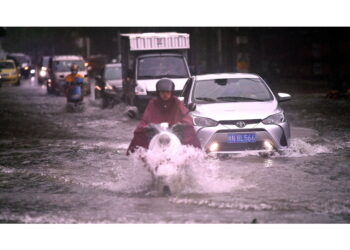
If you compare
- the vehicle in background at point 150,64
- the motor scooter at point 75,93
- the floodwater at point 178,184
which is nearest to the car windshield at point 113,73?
the motor scooter at point 75,93

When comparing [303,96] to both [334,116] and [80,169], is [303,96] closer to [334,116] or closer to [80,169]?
[334,116]

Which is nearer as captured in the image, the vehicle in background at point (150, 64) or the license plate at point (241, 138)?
the license plate at point (241, 138)

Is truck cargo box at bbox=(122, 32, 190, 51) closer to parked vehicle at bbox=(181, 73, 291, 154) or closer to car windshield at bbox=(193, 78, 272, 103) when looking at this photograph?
car windshield at bbox=(193, 78, 272, 103)

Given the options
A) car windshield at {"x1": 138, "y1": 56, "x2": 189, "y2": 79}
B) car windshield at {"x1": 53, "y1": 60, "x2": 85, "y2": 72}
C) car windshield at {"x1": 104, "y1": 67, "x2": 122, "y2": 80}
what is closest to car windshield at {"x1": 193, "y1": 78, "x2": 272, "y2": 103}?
car windshield at {"x1": 138, "y1": 56, "x2": 189, "y2": 79}

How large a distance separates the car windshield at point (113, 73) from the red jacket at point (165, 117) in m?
17.2

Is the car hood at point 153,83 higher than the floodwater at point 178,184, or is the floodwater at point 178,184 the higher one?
the car hood at point 153,83

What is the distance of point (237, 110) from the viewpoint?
11305 mm

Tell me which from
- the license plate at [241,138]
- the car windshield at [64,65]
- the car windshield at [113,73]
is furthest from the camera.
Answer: the car windshield at [64,65]

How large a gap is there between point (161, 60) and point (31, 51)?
264 feet


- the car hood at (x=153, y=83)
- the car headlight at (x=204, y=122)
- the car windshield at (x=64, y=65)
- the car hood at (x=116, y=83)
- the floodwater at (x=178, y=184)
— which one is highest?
the car windshield at (x=64, y=65)

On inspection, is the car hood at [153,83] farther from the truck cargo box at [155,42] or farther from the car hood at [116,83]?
the car hood at [116,83]

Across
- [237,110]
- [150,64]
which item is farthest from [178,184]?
[150,64]

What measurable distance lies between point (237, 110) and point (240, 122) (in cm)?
34

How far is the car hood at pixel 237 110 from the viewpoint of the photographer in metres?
11.1
